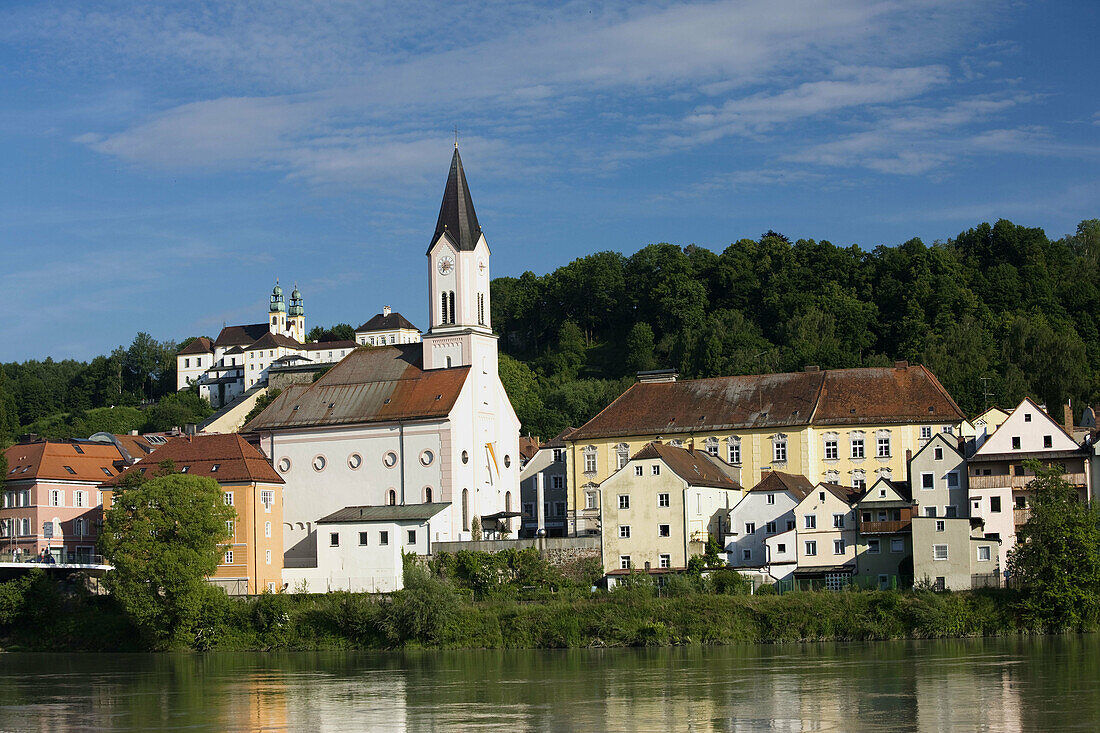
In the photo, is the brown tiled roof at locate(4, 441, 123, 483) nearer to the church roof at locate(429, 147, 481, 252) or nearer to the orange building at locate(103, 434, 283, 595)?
the orange building at locate(103, 434, 283, 595)

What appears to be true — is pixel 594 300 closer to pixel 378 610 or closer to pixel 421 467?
pixel 421 467

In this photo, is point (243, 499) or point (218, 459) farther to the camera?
point (218, 459)

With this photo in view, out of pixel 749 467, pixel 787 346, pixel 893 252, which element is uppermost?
pixel 893 252

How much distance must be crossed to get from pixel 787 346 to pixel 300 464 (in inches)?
1722

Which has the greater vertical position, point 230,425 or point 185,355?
point 185,355

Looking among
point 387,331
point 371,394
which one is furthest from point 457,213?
point 387,331

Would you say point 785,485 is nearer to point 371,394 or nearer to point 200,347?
point 371,394

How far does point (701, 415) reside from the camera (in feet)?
240

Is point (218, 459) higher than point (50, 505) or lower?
higher

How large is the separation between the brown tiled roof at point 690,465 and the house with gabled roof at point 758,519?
206 cm

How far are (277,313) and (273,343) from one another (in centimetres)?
2104

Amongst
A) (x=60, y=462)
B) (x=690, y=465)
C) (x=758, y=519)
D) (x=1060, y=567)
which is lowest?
(x=1060, y=567)

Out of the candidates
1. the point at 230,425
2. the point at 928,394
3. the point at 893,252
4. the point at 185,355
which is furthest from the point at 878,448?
the point at 185,355

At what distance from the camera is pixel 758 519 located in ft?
207
